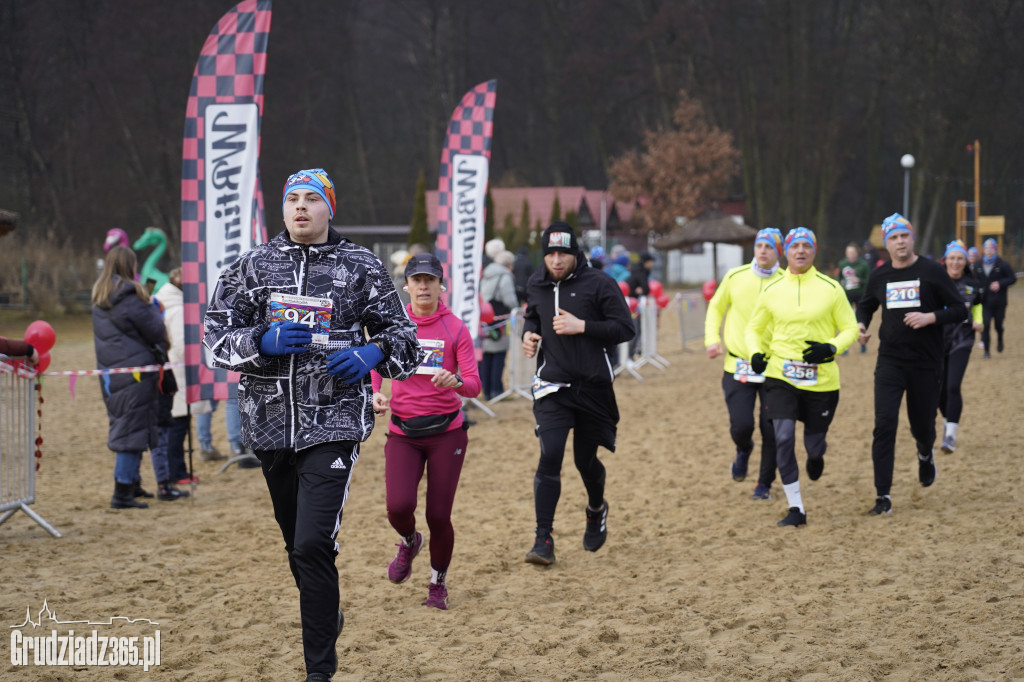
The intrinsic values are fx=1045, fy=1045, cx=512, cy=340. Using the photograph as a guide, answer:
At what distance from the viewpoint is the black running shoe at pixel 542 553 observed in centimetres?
641

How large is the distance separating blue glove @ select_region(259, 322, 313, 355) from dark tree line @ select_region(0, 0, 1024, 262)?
126ft

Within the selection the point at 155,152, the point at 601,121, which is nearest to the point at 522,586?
the point at 155,152

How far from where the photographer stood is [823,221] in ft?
153

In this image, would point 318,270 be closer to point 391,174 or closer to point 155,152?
point 155,152

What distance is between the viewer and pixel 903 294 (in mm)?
7473

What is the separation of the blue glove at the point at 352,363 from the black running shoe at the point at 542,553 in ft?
8.81

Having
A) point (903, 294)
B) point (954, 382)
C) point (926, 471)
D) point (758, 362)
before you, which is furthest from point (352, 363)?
point (954, 382)

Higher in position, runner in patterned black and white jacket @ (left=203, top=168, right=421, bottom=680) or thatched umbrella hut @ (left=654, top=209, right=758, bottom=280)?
thatched umbrella hut @ (left=654, top=209, right=758, bottom=280)

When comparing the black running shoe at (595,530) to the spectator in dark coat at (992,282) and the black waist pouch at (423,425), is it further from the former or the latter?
the spectator in dark coat at (992,282)

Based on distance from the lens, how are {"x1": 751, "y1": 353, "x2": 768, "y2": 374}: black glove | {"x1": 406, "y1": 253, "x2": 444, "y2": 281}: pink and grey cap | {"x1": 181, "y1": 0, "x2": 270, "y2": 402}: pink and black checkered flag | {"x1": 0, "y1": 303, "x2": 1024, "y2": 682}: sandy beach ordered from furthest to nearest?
1. {"x1": 181, "y1": 0, "x2": 270, "y2": 402}: pink and black checkered flag
2. {"x1": 751, "y1": 353, "x2": 768, "y2": 374}: black glove
3. {"x1": 406, "y1": 253, "x2": 444, "y2": 281}: pink and grey cap
4. {"x1": 0, "y1": 303, "x2": 1024, "y2": 682}: sandy beach

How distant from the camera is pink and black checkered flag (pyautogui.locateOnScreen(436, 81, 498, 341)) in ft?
40.6

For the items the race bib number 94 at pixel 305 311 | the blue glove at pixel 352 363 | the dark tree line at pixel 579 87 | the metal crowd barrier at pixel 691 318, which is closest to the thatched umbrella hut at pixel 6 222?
the race bib number 94 at pixel 305 311

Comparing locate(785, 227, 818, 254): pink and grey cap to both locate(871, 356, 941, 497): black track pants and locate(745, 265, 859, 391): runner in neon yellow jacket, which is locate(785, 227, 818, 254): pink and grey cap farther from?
locate(871, 356, 941, 497): black track pants

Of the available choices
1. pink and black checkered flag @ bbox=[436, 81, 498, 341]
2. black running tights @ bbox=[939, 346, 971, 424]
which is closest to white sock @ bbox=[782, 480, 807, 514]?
black running tights @ bbox=[939, 346, 971, 424]
